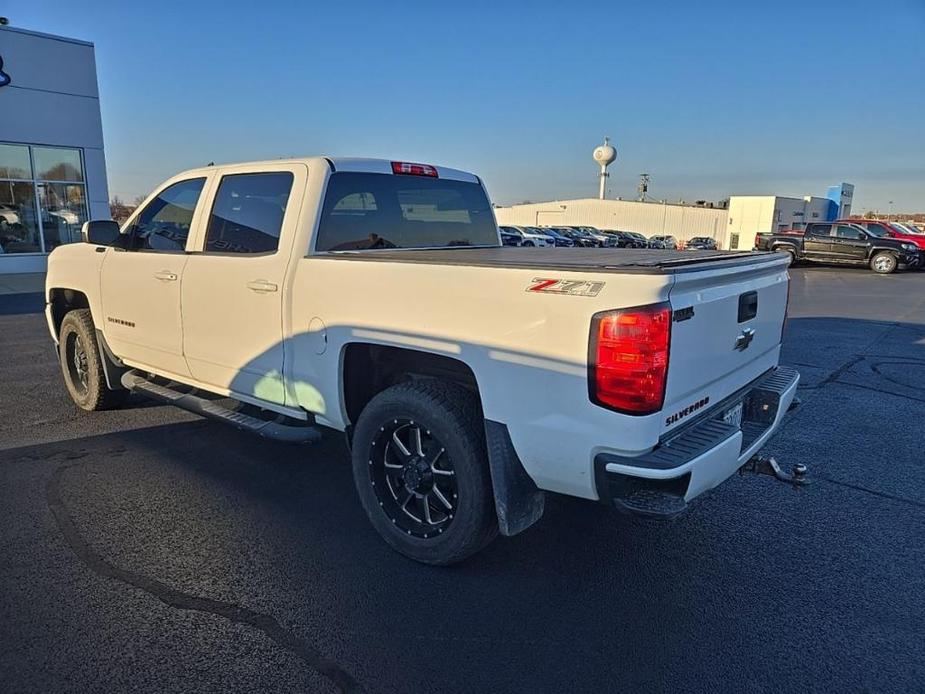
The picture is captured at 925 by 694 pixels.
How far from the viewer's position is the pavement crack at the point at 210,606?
8.05ft

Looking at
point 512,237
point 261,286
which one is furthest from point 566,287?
point 512,237

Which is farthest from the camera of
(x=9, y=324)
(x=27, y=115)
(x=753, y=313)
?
(x=27, y=115)

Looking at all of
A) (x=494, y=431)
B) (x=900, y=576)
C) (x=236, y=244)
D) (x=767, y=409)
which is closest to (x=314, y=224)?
(x=236, y=244)

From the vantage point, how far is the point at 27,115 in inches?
682

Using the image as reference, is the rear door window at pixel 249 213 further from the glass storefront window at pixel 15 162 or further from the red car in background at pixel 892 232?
the red car in background at pixel 892 232

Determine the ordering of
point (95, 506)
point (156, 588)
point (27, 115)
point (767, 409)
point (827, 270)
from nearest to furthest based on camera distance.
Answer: point (156, 588) → point (767, 409) → point (95, 506) → point (27, 115) → point (827, 270)

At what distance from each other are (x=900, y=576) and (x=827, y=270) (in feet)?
79.9

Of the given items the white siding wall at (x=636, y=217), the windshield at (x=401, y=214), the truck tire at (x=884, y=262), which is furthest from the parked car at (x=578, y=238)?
A: the windshield at (x=401, y=214)

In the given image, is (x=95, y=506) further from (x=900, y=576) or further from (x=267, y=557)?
(x=900, y=576)

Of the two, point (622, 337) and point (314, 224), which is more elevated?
point (314, 224)

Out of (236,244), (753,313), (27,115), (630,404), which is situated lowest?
(630,404)

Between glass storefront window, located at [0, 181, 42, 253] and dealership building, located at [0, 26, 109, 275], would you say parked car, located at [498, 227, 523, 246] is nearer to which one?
dealership building, located at [0, 26, 109, 275]

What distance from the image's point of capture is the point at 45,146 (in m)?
17.9

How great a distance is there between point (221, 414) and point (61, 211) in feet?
61.3
